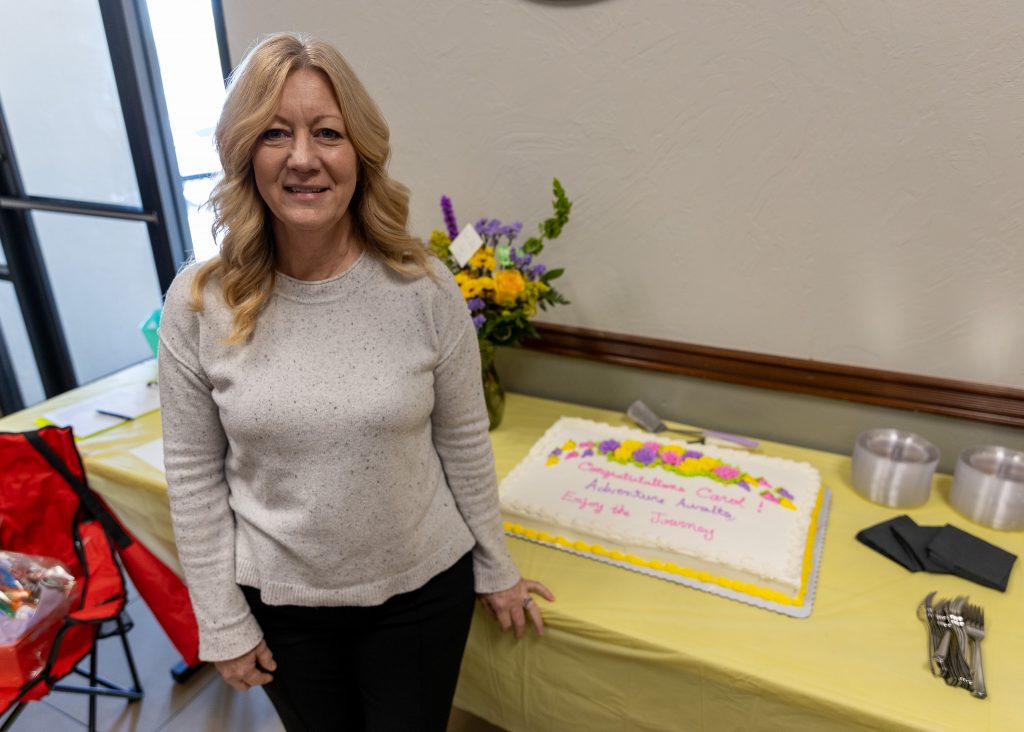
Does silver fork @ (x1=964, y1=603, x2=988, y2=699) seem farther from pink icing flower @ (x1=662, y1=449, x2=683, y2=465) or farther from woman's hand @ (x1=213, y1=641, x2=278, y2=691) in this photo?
woman's hand @ (x1=213, y1=641, x2=278, y2=691)

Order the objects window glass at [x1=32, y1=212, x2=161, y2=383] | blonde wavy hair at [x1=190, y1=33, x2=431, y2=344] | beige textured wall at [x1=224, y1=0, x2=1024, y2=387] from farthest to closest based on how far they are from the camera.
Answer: window glass at [x1=32, y1=212, x2=161, y2=383], beige textured wall at [x1=224, y1=0, x2=1024, y2=387], blonde wavy hair at [x1=190, y1=33, x2=431, y2=344]

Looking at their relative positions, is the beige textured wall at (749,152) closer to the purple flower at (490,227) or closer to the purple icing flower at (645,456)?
the purple flower at (490,227)

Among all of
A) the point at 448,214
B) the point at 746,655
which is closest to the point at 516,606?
the point at 746,655

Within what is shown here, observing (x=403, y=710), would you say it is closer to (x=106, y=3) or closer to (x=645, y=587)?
(x=645, y=587)

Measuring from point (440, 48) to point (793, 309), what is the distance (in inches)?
37.6

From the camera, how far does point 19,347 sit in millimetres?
2875

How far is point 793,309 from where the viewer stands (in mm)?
1372

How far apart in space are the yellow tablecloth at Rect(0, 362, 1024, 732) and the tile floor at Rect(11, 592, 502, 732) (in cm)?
58

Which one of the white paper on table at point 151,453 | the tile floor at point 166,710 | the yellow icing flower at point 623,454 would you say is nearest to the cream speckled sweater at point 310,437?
the yellow icing flower at point 623,454

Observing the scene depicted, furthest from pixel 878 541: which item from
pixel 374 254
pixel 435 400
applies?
pixel 374 254

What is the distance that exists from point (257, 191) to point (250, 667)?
655 mm

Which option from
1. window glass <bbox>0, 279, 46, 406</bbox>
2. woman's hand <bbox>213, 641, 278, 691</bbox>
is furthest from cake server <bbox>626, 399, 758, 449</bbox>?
window glass <bbox>0, 279, 46, 406</bbox>

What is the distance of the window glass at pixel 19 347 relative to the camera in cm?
277

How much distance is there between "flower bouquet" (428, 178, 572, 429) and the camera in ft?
4.53
